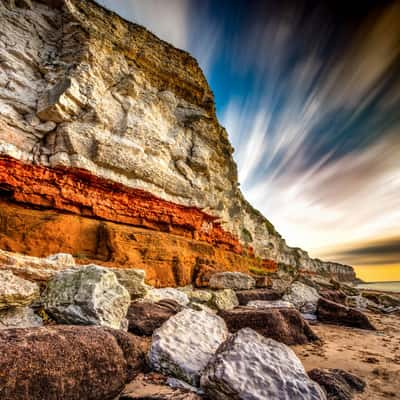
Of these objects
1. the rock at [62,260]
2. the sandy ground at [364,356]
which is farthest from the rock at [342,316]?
the rock at [62,260]

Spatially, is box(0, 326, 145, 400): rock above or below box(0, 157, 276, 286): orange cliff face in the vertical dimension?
below

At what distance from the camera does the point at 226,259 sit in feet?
40.7

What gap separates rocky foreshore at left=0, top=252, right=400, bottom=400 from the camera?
1582mm

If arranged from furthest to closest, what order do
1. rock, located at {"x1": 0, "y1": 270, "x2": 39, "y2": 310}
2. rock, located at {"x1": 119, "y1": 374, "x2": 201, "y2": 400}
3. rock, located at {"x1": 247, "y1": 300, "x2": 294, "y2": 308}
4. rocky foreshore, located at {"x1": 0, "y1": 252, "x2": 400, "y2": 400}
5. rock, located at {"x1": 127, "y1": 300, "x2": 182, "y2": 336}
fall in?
rock, located at {"x1": 247, "y1": 300, "x2": 294, "y2": 308} < rock, located at {"x1": 127, "y1": 300, "x2": 182, "y2": 336} < rock, located at {"x1": 0, "y1": 270, "x2": 39, "y2": 310} < rock, located at {"x1": 119, "y1": 374, "x2": 201, "y2": 400} < rocky foreshore, located at {"x1": 0, "y1": 252, "x2": 400, "y2": 400}

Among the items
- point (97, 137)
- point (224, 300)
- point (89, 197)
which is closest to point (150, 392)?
point (224, 300)

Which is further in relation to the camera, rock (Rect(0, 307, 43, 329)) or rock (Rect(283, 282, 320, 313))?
rock (Rect(283, 282, 320, 313))

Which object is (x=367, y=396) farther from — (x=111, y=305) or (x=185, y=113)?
(x=185, y=113)

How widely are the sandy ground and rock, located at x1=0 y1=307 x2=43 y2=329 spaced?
11.4ft

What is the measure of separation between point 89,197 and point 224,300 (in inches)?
229

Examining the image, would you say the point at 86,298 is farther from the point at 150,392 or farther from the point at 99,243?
the point at 99,243

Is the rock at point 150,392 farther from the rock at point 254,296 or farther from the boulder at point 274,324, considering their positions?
the rock at point 254,296

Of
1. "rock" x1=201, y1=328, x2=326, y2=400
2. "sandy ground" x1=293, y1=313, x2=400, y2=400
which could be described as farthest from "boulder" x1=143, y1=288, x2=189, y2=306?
"rock" x1=201, y1=328, x2=326, y2=400

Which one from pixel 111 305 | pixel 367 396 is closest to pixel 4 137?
pixel 111 305

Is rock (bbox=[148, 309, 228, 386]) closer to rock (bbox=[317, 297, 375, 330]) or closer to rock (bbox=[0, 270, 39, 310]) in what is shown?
rock (bbox=[0, 270, 39, 310])
